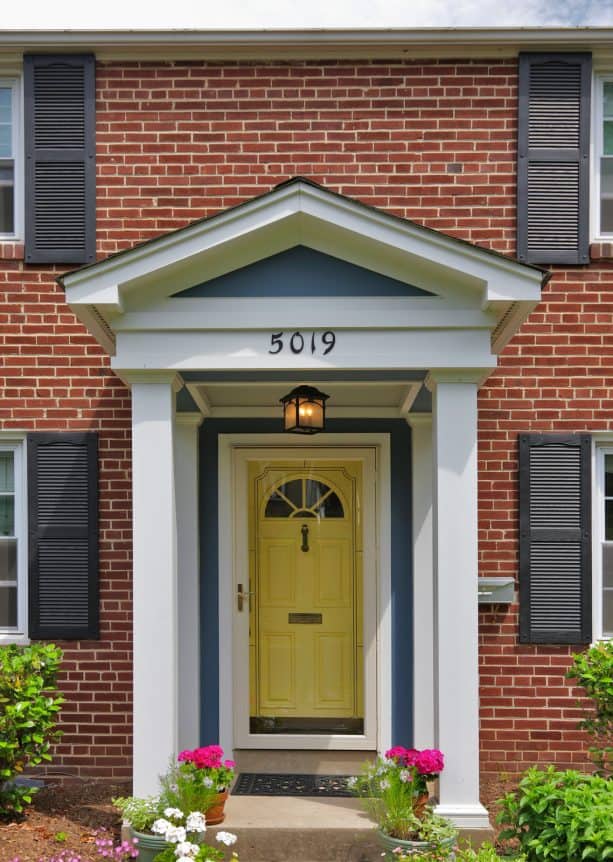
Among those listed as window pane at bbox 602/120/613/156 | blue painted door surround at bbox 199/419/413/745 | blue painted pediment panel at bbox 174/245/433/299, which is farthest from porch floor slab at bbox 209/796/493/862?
window pane at bbox 602/120/613/156

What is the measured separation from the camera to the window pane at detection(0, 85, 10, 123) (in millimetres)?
6645

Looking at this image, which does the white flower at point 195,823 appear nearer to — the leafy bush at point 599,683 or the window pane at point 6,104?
the leafy bush at point 599,683

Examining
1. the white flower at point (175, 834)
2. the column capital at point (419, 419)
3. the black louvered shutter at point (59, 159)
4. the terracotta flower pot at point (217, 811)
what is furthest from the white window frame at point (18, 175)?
the white flower at point (175, 834)

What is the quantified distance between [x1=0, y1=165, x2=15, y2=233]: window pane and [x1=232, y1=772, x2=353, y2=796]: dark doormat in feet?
14.8

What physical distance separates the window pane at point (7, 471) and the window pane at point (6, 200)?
1756 millimetres

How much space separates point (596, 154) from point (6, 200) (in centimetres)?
459

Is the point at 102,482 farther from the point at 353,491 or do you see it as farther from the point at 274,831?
the point at 274,831

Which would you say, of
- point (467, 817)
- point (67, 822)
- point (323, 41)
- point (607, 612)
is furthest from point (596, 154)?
point (67, 822)

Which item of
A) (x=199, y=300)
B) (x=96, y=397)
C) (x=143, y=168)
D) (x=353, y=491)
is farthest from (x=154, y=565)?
(x=143, y=168)

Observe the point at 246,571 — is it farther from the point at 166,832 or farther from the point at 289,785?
the point at 166,832

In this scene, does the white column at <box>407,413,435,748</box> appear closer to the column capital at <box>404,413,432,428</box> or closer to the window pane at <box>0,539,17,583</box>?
the column capital at <box>404,413,432,428</box>

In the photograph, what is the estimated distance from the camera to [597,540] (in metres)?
6.43

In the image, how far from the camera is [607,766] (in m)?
6.44

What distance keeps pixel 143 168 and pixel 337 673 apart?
4.35 meters
